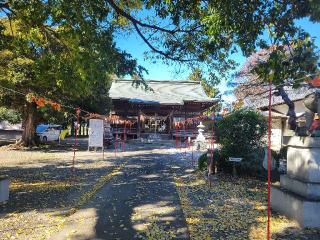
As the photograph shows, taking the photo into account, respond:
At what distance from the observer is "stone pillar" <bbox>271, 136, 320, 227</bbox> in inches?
247

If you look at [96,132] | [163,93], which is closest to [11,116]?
[163,93]

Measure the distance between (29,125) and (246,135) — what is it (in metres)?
16.4

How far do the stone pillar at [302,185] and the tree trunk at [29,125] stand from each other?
19.2 metres

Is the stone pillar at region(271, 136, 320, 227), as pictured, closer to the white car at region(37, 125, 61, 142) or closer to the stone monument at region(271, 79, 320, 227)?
the stone monument at region(271, 79, 320, 227)

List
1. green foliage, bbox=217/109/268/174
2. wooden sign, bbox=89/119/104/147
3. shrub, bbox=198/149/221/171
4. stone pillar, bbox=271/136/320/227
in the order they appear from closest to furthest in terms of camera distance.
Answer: stone pillar, bbox=271/136/320/227 → green foliage, bbox=217/109/268/174 → shrub, bbox=198/149/221/171 → wooden sign, bbox=89/119/104/147

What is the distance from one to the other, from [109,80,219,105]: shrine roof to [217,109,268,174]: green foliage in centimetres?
1887

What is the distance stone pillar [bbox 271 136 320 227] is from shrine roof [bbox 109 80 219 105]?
2315 cm

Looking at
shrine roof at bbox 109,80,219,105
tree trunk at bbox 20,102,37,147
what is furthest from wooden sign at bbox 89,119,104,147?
shrine roof at bbox 109,80,219,105

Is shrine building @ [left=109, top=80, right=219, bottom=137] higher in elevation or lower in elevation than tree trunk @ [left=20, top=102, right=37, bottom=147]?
higher

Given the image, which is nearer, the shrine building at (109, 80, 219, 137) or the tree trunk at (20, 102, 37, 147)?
the tree trunk at (20, 102, 37, 147)

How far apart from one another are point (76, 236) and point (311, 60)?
4.52 m

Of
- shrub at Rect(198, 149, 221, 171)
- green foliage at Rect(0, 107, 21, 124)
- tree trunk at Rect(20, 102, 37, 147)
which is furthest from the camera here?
green foliage at Rect(0, 107, 21, 124)

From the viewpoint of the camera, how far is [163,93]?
1409 inches

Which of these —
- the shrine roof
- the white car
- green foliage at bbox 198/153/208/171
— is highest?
the shrine roof
